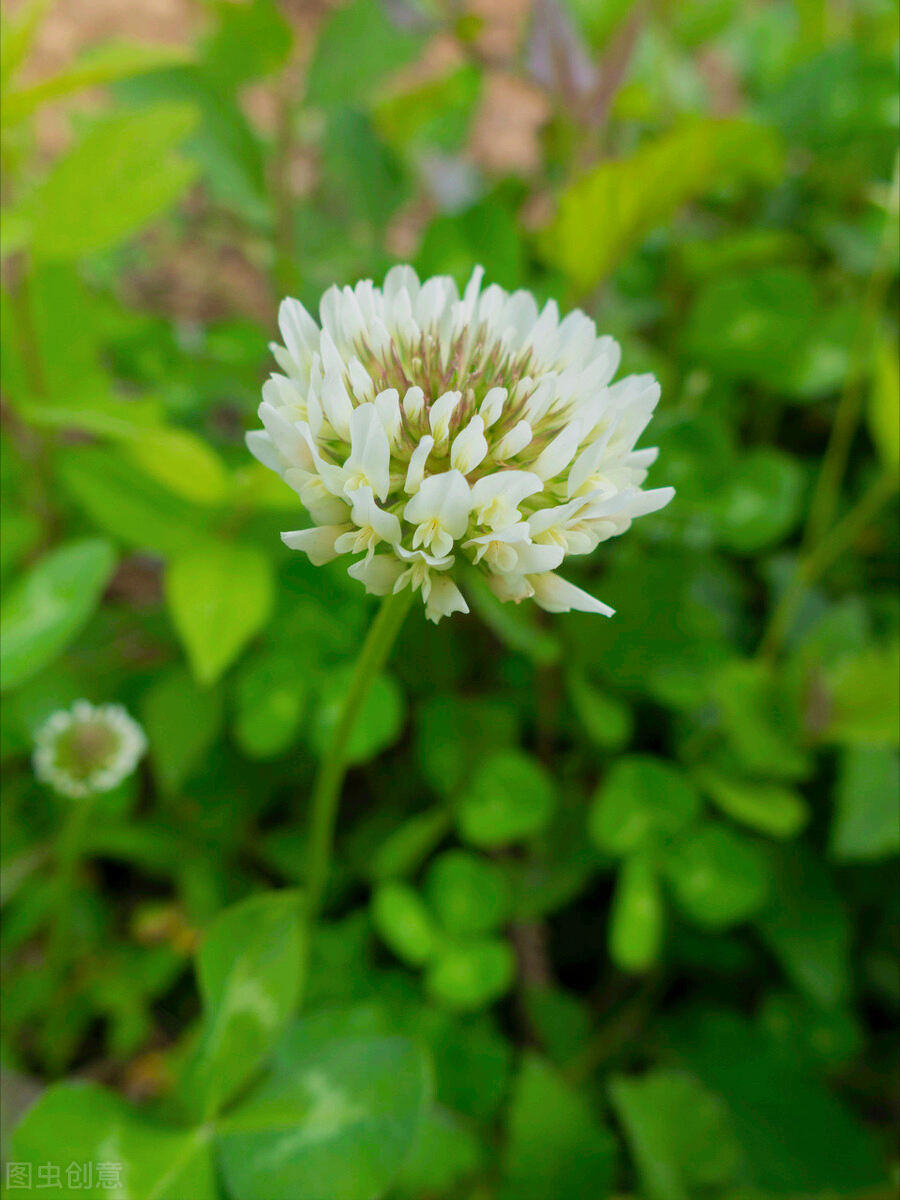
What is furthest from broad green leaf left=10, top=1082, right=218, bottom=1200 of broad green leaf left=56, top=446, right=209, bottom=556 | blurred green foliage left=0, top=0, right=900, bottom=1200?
broad green leaf left=56, top=446, right=209, bottom=556

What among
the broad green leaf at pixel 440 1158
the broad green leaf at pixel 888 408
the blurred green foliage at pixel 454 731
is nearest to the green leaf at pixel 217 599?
the blurred green foliage at pixel 454 731

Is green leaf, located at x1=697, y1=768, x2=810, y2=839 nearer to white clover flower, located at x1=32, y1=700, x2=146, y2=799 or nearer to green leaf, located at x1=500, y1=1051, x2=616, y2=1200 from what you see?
green leaf, located at x1=500, y1=1051, x2=616, y2=1200

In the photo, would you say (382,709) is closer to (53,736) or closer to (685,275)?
(53,736)

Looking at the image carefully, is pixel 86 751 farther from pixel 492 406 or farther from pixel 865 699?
pixel 865 699

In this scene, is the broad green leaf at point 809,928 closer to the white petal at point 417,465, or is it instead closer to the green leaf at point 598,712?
the green leaf at point 598,712

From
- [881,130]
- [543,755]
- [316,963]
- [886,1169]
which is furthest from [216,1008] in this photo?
[881,130]
